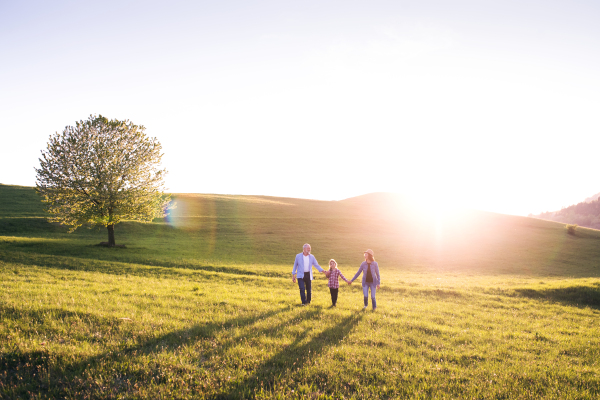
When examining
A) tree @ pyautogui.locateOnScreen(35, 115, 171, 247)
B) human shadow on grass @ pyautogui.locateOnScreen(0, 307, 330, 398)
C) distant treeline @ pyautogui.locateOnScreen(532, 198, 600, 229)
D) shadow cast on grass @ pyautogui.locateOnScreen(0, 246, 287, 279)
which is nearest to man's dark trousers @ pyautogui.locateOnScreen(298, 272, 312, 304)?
human shadow on grass @ pyautogui.locateOnScreen(0, 307, 330, 398)

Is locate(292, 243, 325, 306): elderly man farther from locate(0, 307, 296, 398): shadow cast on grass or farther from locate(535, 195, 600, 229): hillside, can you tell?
locate(535, 195, 600, 229): hillside

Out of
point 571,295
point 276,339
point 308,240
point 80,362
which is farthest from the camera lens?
point 308,240

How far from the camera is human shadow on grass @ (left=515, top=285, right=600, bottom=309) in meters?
20.2

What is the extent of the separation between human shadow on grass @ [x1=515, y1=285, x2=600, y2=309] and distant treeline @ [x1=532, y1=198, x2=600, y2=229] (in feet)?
563

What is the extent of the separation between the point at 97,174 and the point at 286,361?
36.5m

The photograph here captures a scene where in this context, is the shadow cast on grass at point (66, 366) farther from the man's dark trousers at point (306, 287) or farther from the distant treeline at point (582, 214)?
the distant treeline at point (582, 214)

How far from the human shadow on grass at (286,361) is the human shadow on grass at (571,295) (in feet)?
61.8

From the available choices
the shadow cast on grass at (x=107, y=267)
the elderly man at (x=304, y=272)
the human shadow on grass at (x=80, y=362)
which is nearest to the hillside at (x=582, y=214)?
the shadow cast on grass at (x=107, y=267)

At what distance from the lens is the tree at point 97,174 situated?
34312mm

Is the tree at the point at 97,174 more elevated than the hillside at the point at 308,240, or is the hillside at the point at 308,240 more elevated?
the tree at the point at 97,174

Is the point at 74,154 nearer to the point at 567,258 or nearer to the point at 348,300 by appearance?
the point at 348,300

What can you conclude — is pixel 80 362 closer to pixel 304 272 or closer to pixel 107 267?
pixel 304 272

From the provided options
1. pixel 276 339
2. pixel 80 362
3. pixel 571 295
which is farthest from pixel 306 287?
pixel 571 295

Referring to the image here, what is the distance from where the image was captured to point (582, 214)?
16675cm
